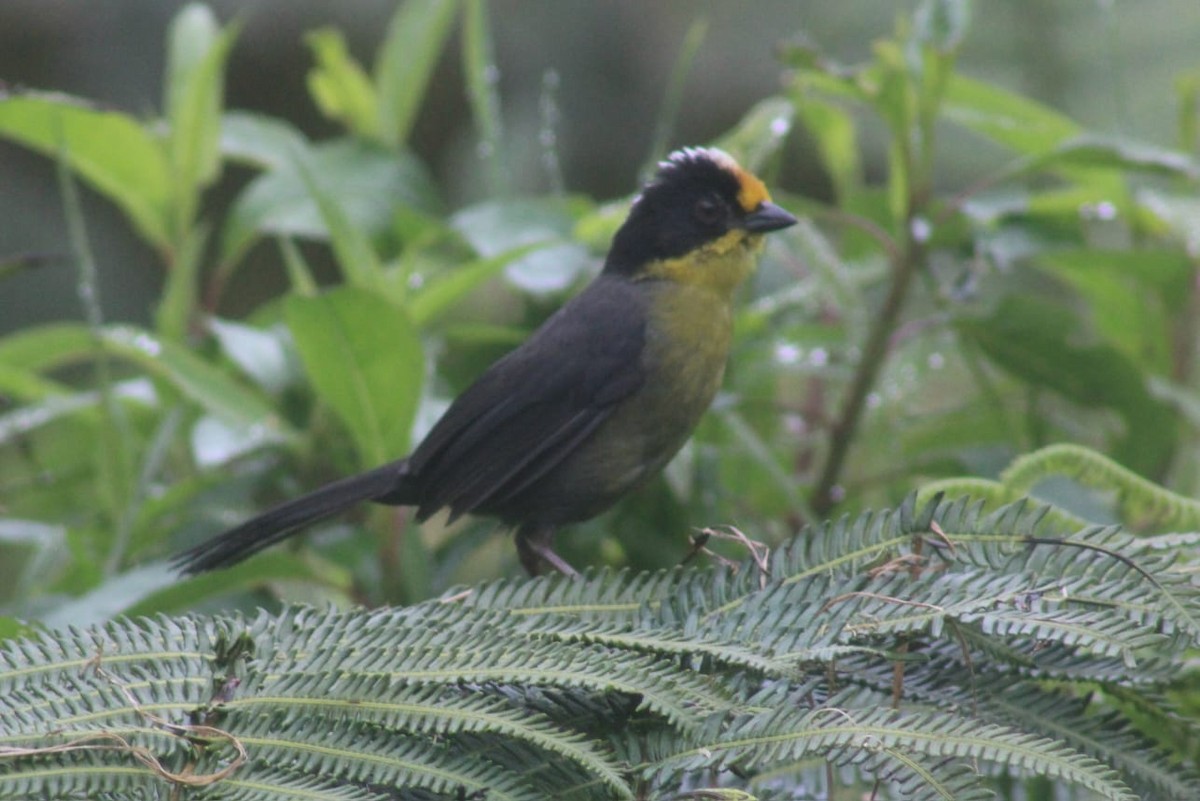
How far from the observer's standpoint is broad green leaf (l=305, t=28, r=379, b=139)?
345 cm

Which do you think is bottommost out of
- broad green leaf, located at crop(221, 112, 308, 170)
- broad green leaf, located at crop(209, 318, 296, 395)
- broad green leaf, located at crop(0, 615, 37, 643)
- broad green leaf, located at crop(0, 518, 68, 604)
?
broad green leaf, located at crop(0, 518, 68, 604)

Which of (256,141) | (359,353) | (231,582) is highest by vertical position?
(256,141)

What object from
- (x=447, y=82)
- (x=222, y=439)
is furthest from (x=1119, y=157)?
(x=447, y=82)

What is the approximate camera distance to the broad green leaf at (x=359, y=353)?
249 centimetres

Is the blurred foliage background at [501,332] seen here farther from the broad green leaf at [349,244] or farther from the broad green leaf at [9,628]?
the broad green leaf at [9,628]

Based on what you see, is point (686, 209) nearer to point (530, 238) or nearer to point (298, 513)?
point (530, 238)

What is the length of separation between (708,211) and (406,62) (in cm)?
85

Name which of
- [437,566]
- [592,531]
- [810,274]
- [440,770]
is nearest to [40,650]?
[440,770]

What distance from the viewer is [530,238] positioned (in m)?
2.91

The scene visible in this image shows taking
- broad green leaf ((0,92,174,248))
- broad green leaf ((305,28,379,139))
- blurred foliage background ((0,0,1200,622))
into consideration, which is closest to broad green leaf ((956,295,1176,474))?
blurred foliage background ((0,0,1200,622))

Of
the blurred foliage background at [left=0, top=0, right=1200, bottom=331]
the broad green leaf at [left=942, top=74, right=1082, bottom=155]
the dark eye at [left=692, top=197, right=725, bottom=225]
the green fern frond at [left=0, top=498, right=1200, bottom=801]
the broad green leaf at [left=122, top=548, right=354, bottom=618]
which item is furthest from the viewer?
the blurred foliage background at [left=0, top=0, right=1200, bottom=331]

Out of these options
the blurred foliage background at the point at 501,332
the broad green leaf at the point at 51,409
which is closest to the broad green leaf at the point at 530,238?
the blurred foliage background at the point at 501,332

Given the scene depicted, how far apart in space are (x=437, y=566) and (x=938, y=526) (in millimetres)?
1578

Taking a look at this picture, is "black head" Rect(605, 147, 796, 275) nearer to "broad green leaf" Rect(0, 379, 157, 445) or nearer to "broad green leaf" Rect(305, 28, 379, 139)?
"broad green leaf" Rect(305, 28, 379, 139)
